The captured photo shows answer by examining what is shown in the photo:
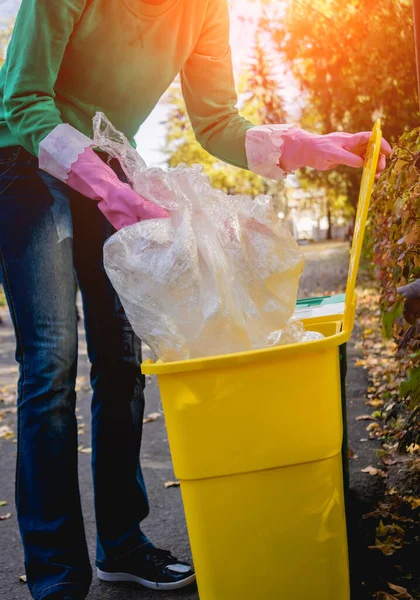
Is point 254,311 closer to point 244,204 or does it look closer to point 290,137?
point 244,204

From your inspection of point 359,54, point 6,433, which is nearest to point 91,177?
point 6,433

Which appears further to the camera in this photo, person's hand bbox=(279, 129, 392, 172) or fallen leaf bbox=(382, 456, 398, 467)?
fallen leaf bbox=(382, 456, 398, 467)

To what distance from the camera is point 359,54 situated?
6.66 meters

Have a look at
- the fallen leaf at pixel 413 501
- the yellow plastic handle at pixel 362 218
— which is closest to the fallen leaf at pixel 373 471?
the fallen leaf at pixel 413 501

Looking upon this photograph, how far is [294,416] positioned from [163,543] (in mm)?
1294

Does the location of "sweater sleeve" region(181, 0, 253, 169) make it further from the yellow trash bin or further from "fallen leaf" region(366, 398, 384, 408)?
"fallen leaf" region(366, 398, 384, 408)

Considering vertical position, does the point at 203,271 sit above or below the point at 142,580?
above

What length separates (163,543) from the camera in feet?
8.95

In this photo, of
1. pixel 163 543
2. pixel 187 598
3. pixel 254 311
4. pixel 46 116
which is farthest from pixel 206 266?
pixel 163 543

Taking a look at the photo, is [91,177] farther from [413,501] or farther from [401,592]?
[413,501]

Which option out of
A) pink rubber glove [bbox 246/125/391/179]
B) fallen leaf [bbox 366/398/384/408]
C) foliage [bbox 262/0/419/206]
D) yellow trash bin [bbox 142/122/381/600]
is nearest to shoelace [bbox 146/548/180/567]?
yellow trash bin [bbox 142/122/381/600]

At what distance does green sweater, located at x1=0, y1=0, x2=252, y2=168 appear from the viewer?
193 cm

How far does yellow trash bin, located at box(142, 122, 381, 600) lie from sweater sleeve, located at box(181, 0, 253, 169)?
689 mm

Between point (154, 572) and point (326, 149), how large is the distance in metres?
1.43
